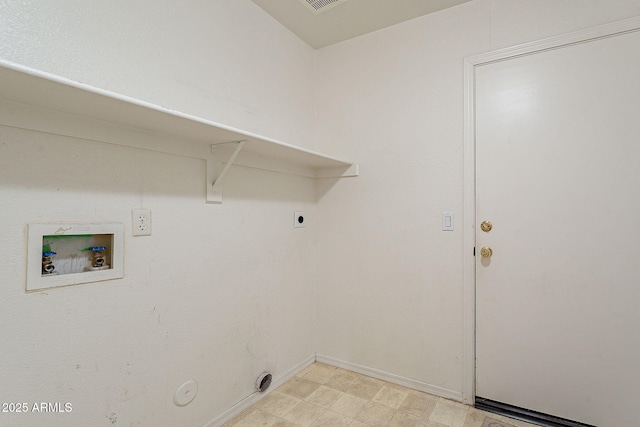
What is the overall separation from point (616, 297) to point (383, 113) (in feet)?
5.54

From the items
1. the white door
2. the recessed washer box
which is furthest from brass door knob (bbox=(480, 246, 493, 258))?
the recessed washer box

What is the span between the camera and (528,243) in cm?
183

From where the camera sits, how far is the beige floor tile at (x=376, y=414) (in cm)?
178

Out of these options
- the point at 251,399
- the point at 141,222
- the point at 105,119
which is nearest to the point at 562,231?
the point at 251,399

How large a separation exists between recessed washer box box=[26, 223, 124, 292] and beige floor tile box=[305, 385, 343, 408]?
1.37 metres

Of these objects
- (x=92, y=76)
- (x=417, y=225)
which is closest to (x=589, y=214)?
(x=417, y=225)

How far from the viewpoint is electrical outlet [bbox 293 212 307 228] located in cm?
235

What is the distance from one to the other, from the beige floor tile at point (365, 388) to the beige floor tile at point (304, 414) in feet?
0.94

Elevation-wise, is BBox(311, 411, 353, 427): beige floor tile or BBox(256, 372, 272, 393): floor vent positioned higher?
BBox(256, 372, 272, 393): floor vent

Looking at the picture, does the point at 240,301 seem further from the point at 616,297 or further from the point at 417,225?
the point at 616,297

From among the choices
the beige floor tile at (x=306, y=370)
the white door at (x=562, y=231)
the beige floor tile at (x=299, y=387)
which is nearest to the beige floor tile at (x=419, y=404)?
the white door at (x=562, y=231)

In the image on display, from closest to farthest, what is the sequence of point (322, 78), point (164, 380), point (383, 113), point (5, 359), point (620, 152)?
point (5, 359) → point (164, 380) → point (620, 152) → point (383, 113) → point (322, 78)

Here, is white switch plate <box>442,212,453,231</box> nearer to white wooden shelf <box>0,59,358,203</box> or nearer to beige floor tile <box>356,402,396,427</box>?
white wooden shelf <box>0,59,358,203</box>

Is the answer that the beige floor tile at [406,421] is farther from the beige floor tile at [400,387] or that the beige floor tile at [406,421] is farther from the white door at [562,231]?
the white door at [562,231]
